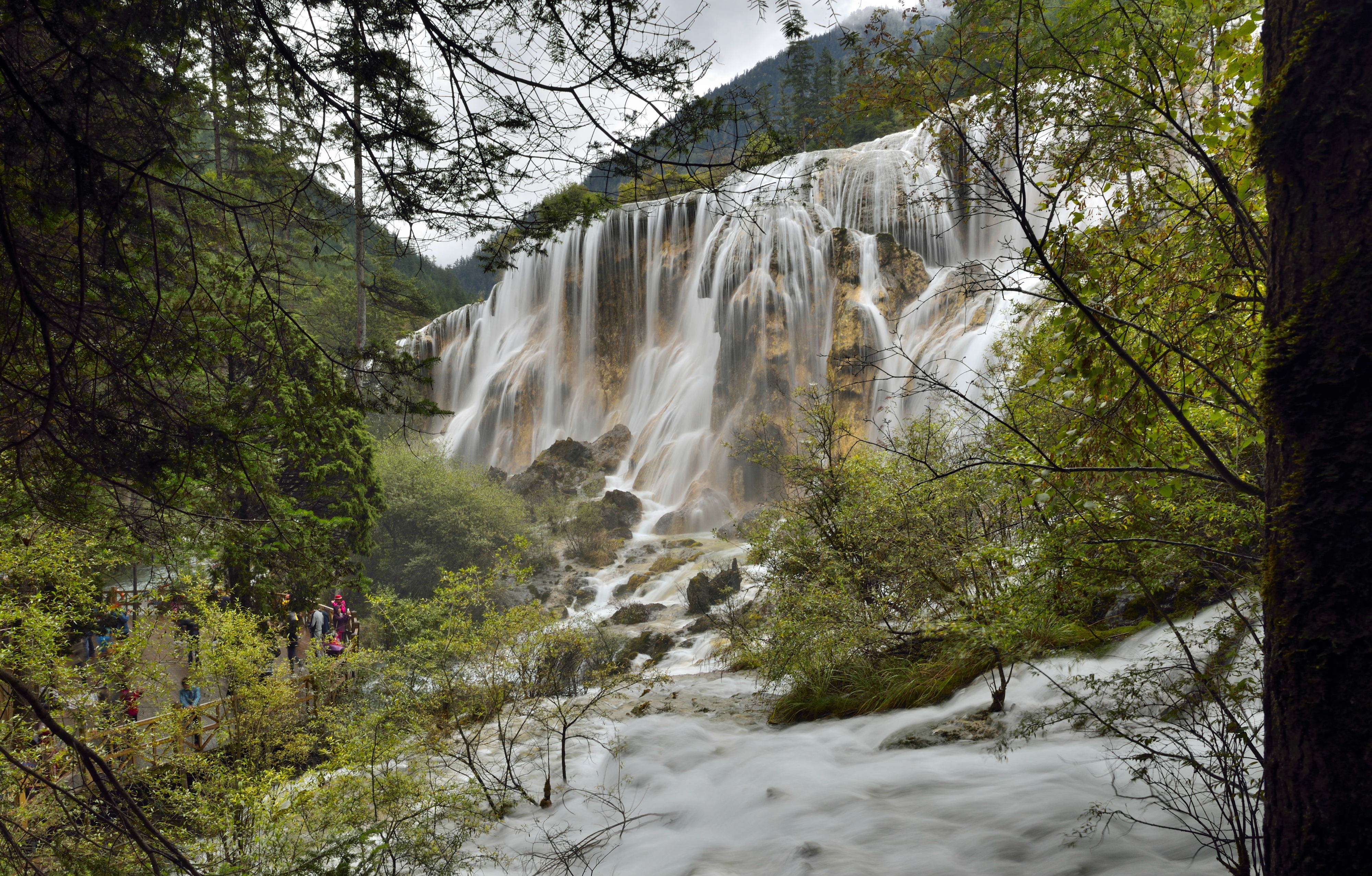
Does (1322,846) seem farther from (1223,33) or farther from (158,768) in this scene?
(158,768)

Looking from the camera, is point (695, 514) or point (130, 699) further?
point (695, 514)

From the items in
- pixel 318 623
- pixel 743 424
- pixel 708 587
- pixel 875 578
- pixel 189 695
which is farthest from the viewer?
pixel 743 424

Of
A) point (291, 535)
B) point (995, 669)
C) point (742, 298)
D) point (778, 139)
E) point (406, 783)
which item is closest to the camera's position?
point (778, 139)

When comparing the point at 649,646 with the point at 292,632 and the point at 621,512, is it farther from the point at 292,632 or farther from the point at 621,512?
the point at 621,512

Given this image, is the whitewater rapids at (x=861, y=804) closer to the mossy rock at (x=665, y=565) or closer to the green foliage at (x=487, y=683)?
the green foliage at (x=487, y=683)

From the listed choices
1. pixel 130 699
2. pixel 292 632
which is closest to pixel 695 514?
pixel 292 632

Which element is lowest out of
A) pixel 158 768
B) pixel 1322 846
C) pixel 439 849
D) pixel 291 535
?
pixel 158 768

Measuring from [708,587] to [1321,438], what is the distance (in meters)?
14.8

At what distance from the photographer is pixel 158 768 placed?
6078 mm

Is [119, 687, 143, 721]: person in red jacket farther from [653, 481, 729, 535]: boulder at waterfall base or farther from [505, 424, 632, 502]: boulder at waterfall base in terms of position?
[505, 424, 632, 502]: boulder at waterfall base

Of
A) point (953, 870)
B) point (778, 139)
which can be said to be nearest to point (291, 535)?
point (778, 139)

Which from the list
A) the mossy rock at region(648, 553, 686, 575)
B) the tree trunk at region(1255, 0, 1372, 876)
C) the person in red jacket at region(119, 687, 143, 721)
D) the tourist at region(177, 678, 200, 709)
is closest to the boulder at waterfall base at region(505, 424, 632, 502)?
the mossy rock at region(648, 553, 686, 575)

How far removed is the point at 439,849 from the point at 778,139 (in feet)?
14.5

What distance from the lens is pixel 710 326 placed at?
29031 millimetres
